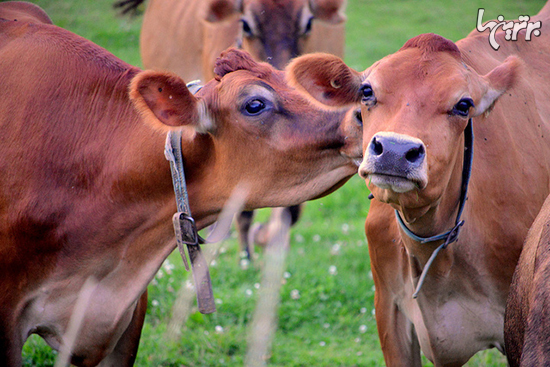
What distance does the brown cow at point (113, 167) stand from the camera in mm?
3012

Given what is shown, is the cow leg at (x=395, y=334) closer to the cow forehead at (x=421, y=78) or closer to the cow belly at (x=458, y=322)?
the cow belly at (x=458, y=322)

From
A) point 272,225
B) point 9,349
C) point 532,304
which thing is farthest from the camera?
point 272,225

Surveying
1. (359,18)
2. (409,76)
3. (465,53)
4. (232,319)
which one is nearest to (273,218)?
(232,319)

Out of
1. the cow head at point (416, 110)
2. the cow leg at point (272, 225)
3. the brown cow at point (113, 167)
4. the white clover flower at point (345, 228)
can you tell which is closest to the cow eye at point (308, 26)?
the cow leg at point (272, 225)

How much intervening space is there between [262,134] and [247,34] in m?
3.00

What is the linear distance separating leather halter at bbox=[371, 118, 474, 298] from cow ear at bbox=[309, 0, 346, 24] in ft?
10.7

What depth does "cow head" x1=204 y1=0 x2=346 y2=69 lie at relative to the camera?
566 centimetres

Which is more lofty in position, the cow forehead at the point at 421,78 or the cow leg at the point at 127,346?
the cow forehead at the point at 421,78

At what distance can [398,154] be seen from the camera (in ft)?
8.05

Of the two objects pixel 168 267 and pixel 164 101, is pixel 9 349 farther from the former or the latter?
pixel 168 267

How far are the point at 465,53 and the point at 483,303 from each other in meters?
1.44

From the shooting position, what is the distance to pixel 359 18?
1527 cm

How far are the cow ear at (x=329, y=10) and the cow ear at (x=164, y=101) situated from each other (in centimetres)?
330

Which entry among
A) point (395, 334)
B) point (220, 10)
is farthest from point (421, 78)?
point (220, 10)
